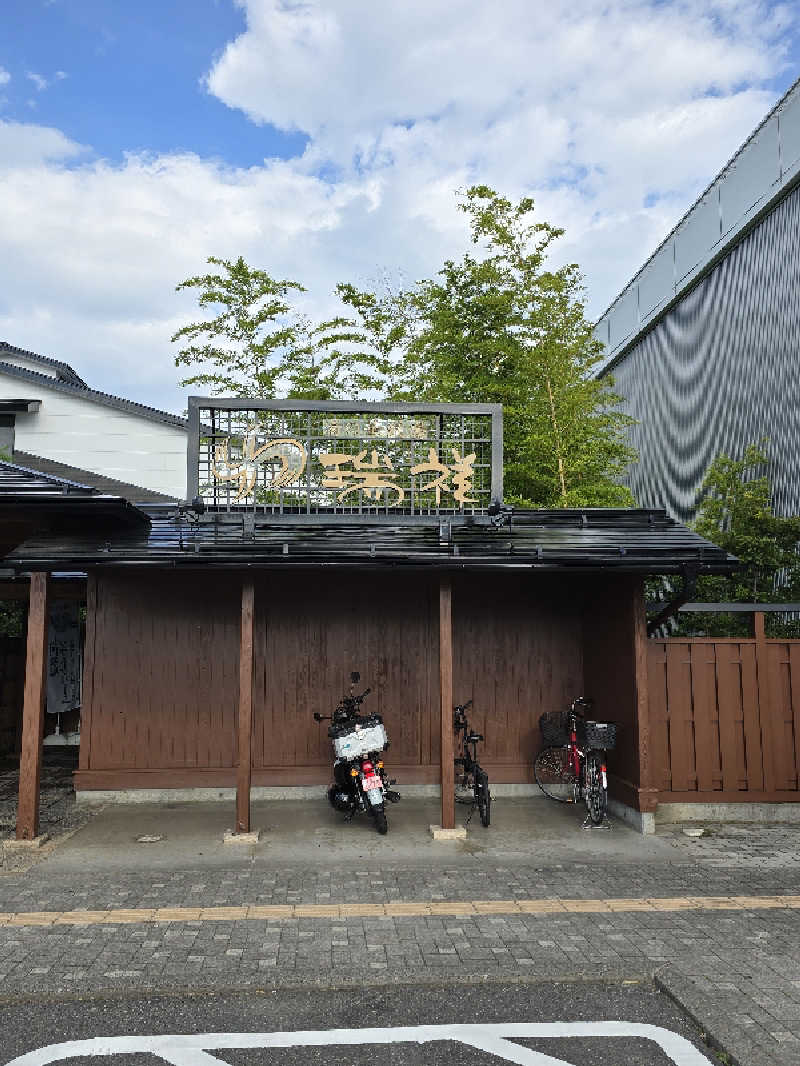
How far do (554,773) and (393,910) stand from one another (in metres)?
3.56

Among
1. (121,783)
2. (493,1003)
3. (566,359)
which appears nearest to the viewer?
(493,1003)

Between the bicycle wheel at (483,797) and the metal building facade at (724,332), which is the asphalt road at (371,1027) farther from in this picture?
the metal building facade at (724,332)

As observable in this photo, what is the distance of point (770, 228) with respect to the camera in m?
13.8

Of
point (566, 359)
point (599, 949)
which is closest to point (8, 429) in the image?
point (566, 359)

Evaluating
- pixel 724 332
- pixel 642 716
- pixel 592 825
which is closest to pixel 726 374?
pixel 724 332

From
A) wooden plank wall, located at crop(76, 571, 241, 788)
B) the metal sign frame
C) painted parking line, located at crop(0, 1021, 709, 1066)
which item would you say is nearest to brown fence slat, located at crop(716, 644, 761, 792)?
the metal sign frame

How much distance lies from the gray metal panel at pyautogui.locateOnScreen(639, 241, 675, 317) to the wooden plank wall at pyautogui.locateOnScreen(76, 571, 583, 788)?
43.7 feet

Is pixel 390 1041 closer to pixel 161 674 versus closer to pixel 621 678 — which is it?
pixel 621 678

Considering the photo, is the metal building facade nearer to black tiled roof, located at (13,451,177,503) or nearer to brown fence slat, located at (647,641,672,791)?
brown fence slat, located at (647,641,672,791)

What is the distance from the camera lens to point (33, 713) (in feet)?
20.8

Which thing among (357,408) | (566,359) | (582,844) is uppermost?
(566,359)

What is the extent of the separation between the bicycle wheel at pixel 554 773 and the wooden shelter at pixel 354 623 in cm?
23

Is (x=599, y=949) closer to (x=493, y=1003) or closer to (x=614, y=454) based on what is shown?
(x=493, y=1003)

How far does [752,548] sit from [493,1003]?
34.0ft
